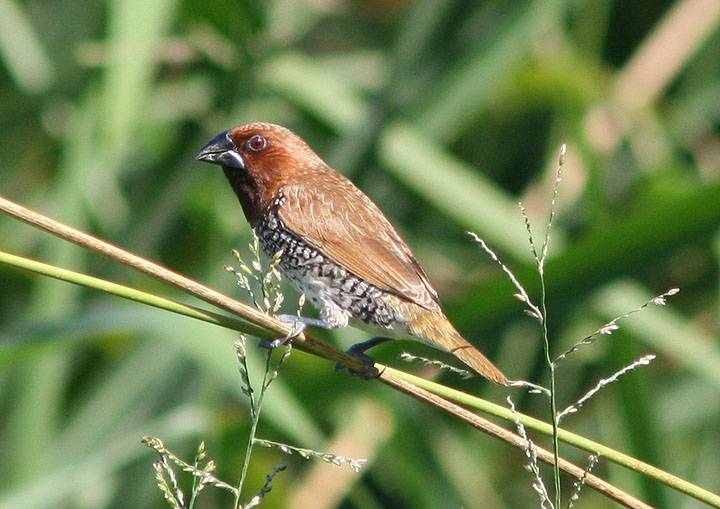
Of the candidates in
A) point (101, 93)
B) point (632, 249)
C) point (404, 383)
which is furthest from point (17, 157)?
point (404, 383)

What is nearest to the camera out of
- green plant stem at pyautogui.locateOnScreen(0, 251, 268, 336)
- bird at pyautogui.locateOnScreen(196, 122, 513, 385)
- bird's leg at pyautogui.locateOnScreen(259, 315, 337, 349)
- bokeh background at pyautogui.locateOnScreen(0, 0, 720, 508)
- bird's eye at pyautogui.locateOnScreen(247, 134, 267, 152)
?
green plant stem at pyautogui.locateOnScreen(0, 251, 268, 336)

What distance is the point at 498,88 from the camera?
536 cm

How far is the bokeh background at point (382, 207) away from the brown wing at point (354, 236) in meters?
0.54

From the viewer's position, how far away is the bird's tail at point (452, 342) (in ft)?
9.34

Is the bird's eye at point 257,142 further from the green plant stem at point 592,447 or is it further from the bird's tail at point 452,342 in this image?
the green plant stem at point 592,447

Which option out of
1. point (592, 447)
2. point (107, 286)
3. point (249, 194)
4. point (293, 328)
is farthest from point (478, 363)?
point (107, 286)

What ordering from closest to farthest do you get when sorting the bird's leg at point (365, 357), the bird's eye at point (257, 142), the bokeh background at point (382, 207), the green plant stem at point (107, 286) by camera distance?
1. the green plant stem at point (107, 286)
2. the bird's leg at point (365, 357)
3. the bird's eye at point (257, 142)
4. the bokeh background at point (382, 207)

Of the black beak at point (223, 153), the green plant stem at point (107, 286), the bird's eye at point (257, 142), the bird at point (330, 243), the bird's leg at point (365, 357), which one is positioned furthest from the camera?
the bird's eye at point (257, 142)

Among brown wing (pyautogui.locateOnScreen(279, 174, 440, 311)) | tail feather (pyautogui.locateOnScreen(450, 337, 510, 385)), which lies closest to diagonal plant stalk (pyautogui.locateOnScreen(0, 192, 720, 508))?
tail feather (pyautogui.locateOnScreen(450, 337, 510, 385))

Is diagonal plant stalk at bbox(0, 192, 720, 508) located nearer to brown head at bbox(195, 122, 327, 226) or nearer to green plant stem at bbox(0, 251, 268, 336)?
green plant stem at bbox(0, 251, 268, 336)

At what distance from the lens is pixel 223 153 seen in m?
3.54

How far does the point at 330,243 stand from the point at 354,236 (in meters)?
0.08

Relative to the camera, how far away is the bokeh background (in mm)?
3918

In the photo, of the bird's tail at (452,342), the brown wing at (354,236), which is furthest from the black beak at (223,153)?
the bird's tail at (452,342)
